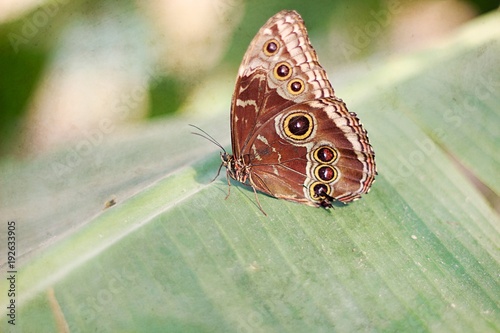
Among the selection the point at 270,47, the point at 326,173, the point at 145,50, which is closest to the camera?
the point at 270,47

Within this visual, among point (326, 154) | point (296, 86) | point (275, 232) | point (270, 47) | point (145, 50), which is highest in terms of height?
point (270, 47)

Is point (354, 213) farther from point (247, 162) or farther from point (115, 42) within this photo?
point (115, 42)

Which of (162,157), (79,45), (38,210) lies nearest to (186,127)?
(162,157)

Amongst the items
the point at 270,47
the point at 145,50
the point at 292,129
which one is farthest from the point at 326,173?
the point at 145,50

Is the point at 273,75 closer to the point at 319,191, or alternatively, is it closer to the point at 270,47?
the point at 270,47

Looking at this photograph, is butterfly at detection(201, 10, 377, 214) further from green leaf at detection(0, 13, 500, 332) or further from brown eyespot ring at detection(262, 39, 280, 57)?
green leaf at detection(0, 13, 500, 332)

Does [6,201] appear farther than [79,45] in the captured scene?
No
